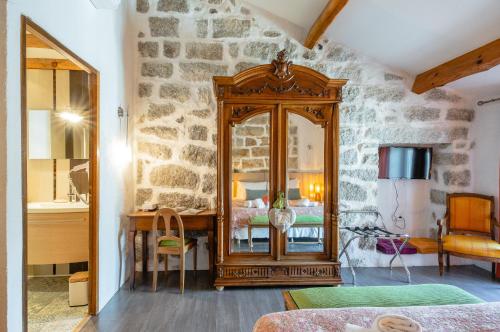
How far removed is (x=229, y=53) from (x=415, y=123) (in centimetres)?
245

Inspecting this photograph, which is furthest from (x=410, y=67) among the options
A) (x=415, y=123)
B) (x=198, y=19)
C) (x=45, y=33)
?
(x=45, y=33)

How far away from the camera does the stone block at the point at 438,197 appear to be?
3.80 meters

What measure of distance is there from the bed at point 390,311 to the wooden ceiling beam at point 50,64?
3.18m

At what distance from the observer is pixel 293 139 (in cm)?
306

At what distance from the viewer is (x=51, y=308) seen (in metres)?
2.57

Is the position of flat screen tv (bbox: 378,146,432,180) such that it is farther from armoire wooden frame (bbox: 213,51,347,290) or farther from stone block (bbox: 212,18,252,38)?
stone block (bbox: 212,18,252,38)

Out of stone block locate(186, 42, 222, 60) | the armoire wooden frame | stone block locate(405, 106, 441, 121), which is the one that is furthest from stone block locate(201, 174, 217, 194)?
stone block locate(405, 106, 441, 121)

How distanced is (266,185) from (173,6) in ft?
7.89

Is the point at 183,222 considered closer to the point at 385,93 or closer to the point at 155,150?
the point at 155,150

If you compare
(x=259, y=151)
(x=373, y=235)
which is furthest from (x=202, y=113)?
(x=373, y=235)

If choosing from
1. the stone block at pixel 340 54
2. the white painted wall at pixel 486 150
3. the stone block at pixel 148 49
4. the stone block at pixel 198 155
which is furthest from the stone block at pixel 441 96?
the stone block at pixel 148 49

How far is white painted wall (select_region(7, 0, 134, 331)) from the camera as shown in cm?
150

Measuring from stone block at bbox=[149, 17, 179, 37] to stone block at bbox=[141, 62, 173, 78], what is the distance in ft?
1.16

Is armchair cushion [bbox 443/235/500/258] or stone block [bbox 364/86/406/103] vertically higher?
stone block [bbox 364/86/406/103]
